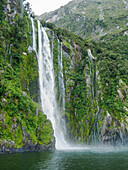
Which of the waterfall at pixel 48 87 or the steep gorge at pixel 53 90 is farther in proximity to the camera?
the waterfall at pixel 48 87

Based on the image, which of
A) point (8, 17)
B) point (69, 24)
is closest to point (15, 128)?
point (8, 17)

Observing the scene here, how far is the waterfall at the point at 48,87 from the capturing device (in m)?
27.5

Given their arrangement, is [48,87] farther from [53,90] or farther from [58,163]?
[58,163]

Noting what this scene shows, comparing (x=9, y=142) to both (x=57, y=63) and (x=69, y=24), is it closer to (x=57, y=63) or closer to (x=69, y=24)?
(x=57, y=63)

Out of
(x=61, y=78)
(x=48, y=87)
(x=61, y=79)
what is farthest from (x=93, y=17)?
(x=48, y=87)

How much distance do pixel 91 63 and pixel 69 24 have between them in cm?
5875

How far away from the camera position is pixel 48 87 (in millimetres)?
30094

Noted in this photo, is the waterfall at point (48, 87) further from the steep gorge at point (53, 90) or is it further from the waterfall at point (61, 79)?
the waterfall at point (61, 79)

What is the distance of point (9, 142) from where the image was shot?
16906 millimetres

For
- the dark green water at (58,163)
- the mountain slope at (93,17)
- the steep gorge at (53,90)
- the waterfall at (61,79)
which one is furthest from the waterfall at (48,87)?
the mountain slope at (93,17)

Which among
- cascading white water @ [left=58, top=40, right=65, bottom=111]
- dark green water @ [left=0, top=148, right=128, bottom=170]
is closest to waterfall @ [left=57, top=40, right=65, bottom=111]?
cascading white water @ [left=58, top=40, right=65, bottom=111]

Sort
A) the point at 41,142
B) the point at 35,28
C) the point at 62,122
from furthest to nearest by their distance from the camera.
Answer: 1. the point at 35,28
2. the point at 62,122
3. the point at 41,142

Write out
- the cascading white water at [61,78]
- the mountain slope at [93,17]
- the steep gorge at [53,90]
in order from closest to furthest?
the steep gorge at [53,90] < the cascading white water at [61,78] < the mountain slope at [93,17]

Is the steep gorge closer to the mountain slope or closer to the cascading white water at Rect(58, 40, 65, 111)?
the cascading white water at Rect(58, 40, 65, 111)
